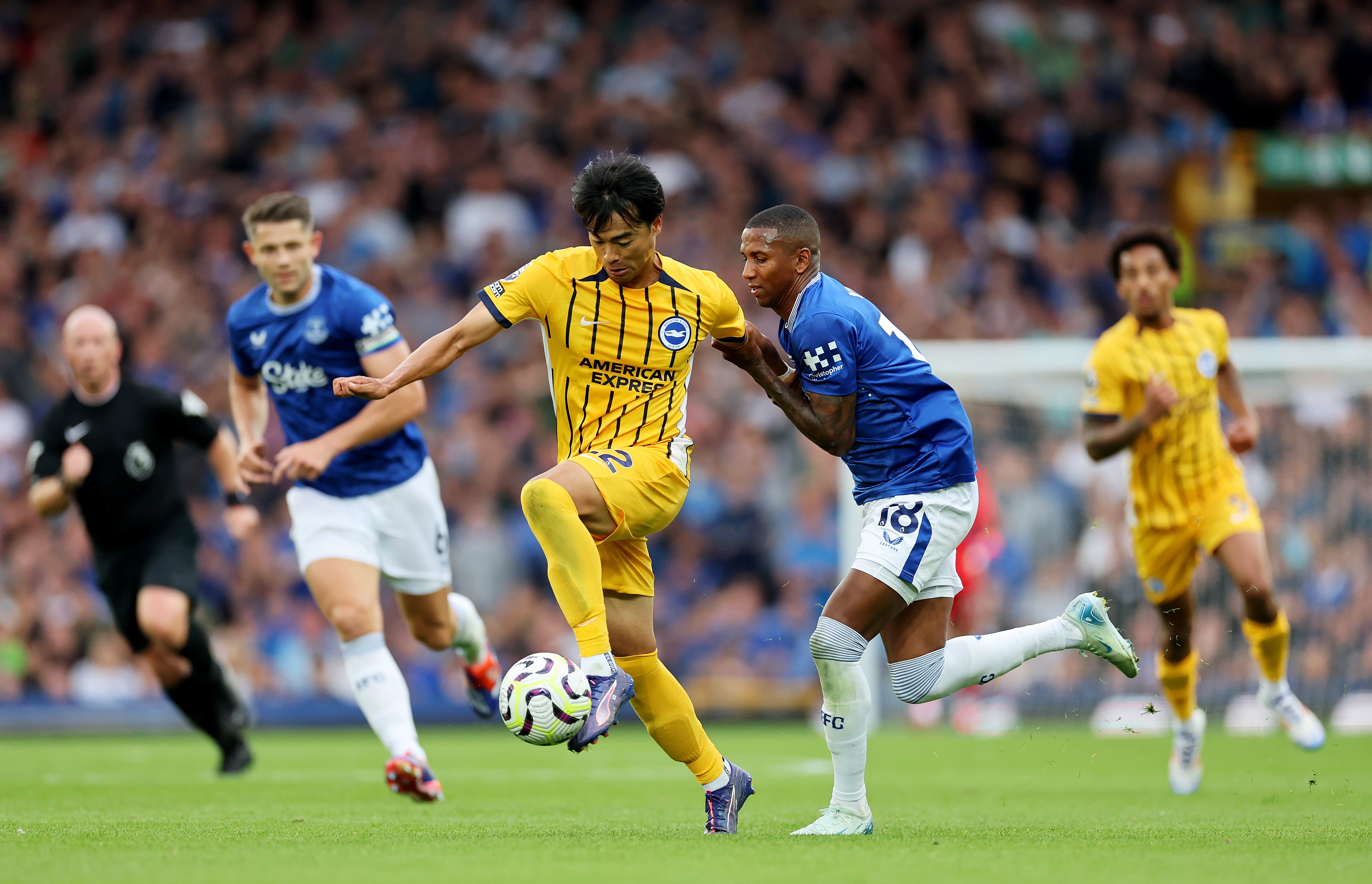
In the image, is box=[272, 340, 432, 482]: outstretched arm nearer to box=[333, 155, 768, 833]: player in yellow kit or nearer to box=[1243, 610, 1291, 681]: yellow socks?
box=[333, 155, 768, 833]: player in yellow kit

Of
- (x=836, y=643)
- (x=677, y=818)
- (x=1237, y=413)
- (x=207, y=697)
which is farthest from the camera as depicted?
(x=207, y=697)

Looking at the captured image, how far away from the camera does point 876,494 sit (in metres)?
6.26

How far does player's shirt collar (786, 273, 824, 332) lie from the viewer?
6145mm

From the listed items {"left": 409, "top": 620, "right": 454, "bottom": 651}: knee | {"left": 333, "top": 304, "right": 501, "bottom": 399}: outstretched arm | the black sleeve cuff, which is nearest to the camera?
{"left": 333, "top": 304, "right": 501, "bottom": 399}: outstretched arm

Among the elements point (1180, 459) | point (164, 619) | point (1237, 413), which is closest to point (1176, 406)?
point (1180, 459)

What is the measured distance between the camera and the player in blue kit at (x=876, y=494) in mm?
6004

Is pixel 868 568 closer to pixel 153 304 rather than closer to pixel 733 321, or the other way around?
pixel 733 321

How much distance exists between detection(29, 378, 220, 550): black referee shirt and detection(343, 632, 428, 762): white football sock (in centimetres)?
221

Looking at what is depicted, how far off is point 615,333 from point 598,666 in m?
1.31

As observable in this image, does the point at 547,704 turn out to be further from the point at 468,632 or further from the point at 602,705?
the point at 468,632

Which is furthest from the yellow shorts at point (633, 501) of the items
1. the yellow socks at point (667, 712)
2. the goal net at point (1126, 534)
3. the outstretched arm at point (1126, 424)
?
the goal net at point (1126, 534)

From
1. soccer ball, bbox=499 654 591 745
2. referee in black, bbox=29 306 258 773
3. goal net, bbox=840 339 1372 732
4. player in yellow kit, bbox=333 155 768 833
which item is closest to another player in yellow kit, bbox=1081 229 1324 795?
player in yellow kit, bbox=333 155 768 833

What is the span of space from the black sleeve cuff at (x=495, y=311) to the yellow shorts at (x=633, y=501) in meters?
0.58

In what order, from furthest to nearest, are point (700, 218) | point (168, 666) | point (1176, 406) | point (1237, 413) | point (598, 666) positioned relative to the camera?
point (700, 218), point (168, 666), point (1237, 413), point (1176, 406), point (598, 666)
